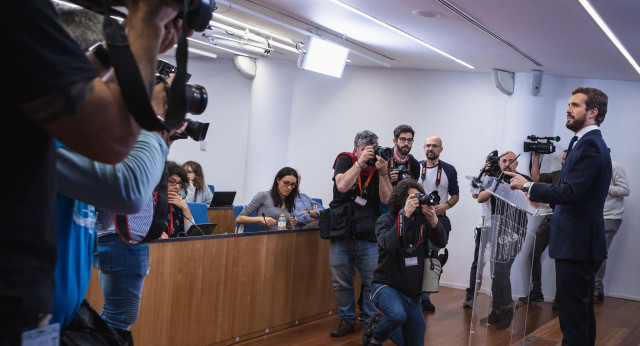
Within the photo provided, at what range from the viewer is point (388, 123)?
853 centimetres

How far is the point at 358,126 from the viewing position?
8766mm

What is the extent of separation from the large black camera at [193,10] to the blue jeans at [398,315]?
304 cm

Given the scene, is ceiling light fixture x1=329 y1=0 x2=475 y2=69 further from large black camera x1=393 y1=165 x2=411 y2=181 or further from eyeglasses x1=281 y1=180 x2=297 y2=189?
eyeglasses x1=281 y1=180 x2=297 y2=189

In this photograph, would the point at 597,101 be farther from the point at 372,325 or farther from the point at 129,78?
the point at 129,78

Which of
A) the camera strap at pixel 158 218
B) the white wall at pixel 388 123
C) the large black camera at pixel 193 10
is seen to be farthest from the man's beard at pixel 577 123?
the white wall at pixel 388 123

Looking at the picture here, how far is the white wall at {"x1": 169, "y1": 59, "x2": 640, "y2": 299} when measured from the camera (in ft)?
24.8

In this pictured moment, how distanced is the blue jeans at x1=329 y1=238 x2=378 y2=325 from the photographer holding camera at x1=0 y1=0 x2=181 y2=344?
4.19 metres

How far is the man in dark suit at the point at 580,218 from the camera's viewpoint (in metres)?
3.51

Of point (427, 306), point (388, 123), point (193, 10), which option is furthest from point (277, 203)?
point (193, 10)

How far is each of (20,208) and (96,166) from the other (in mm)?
325

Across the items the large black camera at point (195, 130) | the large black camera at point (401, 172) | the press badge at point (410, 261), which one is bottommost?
the press badge at point (410, 261)

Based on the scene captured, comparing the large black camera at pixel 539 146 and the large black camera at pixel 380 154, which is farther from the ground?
the large black camera at pixel 539 146

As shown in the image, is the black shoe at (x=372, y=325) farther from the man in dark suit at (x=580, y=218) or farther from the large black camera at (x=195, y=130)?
the large black camera at (x=195, y=130)

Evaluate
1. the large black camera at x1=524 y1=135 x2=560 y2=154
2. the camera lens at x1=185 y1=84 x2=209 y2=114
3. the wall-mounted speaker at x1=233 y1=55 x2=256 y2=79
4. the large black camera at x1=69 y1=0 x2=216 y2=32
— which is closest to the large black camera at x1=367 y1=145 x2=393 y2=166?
the large black camera at x1=524 y1=135 x2=560 y2=154
